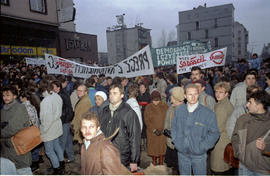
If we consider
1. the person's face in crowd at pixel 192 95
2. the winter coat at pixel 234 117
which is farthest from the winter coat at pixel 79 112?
the winter coat at pixel 234 117

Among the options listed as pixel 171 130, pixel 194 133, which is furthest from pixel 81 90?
pixel 194 133

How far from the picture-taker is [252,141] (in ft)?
8.43

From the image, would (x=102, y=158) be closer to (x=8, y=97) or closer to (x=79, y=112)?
(x=8, y=97)

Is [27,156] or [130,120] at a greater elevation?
[130,120]

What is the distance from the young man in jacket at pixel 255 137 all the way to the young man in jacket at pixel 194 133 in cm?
33

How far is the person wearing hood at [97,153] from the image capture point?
208cm

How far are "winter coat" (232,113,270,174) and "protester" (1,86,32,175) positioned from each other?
312 centimetres

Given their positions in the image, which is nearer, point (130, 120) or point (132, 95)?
point (130, 120)

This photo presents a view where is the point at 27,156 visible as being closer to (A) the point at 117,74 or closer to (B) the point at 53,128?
(B) the point at 53,128

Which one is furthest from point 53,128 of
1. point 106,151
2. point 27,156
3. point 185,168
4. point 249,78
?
point 249,78

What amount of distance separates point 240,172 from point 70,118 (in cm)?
361

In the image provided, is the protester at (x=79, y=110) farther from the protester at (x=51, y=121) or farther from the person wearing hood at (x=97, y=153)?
the person wearing hood at (x=97, y=153)

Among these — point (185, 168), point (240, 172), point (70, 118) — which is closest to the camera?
point (240, 172)

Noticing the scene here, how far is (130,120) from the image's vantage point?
2.85 metres
